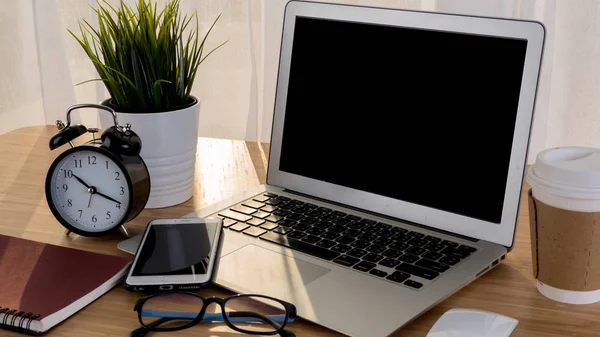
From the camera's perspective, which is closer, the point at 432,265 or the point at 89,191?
the point at 432,265

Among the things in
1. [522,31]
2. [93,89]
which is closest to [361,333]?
[522,31]

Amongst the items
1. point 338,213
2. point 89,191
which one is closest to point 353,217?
point 338,213

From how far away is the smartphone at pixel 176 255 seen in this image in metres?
0.85

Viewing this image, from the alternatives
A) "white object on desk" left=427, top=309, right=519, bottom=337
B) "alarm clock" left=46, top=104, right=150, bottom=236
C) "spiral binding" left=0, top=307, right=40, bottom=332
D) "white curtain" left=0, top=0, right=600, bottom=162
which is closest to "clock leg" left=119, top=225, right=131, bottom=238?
"alarm clock" left=46, top=104, right=150, bottom=236

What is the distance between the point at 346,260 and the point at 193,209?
30 cm

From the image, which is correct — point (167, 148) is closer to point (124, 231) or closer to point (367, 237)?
point (124, 231)

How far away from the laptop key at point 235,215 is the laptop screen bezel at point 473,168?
4.2 inches

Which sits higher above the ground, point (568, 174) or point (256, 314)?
point (568, 174)

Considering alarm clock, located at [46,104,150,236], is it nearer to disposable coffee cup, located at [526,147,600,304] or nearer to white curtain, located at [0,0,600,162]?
disposable coffee cup, located at [526,147,600,304]

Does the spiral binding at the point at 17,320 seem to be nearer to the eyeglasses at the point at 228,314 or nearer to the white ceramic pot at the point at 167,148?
the eyeglasses at the point at 228,314

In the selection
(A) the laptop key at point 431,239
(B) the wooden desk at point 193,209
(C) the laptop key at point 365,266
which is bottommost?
(B) the wooden desk at point 193,209

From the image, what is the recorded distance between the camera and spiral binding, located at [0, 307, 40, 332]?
2.53ft

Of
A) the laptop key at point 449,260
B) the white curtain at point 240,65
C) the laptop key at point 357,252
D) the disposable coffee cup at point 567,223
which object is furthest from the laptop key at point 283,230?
the white curtain at point 240,65

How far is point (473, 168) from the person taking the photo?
94cm
